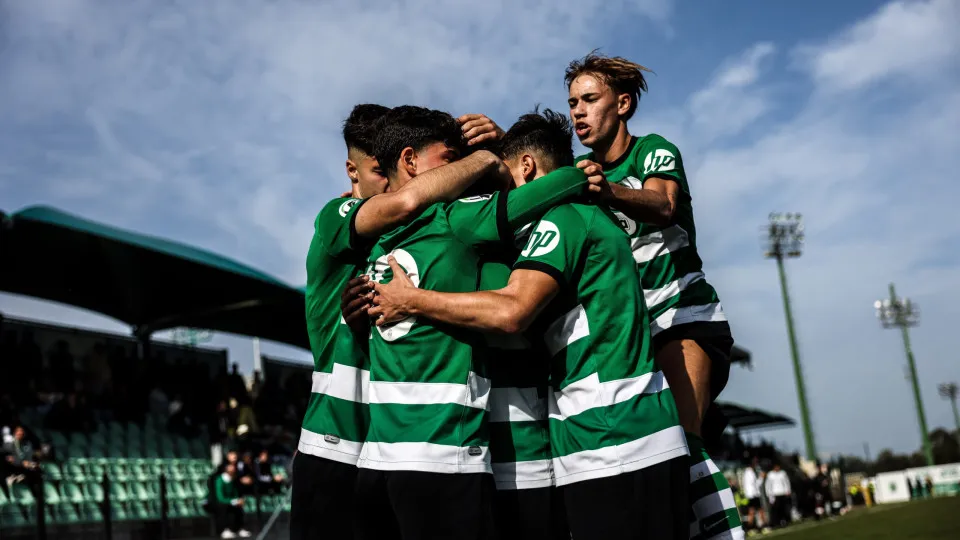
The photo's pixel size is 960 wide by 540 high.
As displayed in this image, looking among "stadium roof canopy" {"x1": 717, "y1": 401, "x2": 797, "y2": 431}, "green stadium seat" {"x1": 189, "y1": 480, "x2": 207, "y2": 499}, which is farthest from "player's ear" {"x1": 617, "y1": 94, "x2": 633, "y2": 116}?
"stadium roof canopy" {"x1": 717, "y1": 401, "x2": 797, "y2": 431}

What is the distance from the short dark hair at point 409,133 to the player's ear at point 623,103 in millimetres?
1143

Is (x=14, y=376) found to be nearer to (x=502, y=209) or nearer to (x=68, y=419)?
(x=68, y=419)

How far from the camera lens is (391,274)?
3.40m

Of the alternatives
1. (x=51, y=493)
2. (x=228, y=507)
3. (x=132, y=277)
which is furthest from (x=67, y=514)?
(x=132, y=277)

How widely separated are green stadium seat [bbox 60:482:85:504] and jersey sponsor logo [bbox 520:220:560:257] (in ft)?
39.2

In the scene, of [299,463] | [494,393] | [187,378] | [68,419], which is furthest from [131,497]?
[494,393]

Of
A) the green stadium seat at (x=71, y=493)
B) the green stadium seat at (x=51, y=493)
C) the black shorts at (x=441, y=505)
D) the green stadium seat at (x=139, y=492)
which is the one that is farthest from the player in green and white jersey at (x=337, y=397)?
the green stadium seat at (x=139, y=492)

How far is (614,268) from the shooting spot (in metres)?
3.32

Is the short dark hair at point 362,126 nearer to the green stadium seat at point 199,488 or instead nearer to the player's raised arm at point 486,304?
the player's raised arm at point 486,304

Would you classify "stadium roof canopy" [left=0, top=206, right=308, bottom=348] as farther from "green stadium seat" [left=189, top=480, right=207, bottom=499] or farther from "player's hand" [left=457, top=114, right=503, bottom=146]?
"player's hand" [left=457, top=114, right=503, bottom=146]

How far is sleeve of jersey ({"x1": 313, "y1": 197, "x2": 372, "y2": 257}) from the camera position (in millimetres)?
3684

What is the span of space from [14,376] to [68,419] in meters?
1.17

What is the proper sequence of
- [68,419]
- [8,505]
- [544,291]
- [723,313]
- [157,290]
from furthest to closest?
[157,290]
[68,419]
[8,505]
[723,313]
[544,291]

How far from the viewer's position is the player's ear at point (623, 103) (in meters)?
4.50
